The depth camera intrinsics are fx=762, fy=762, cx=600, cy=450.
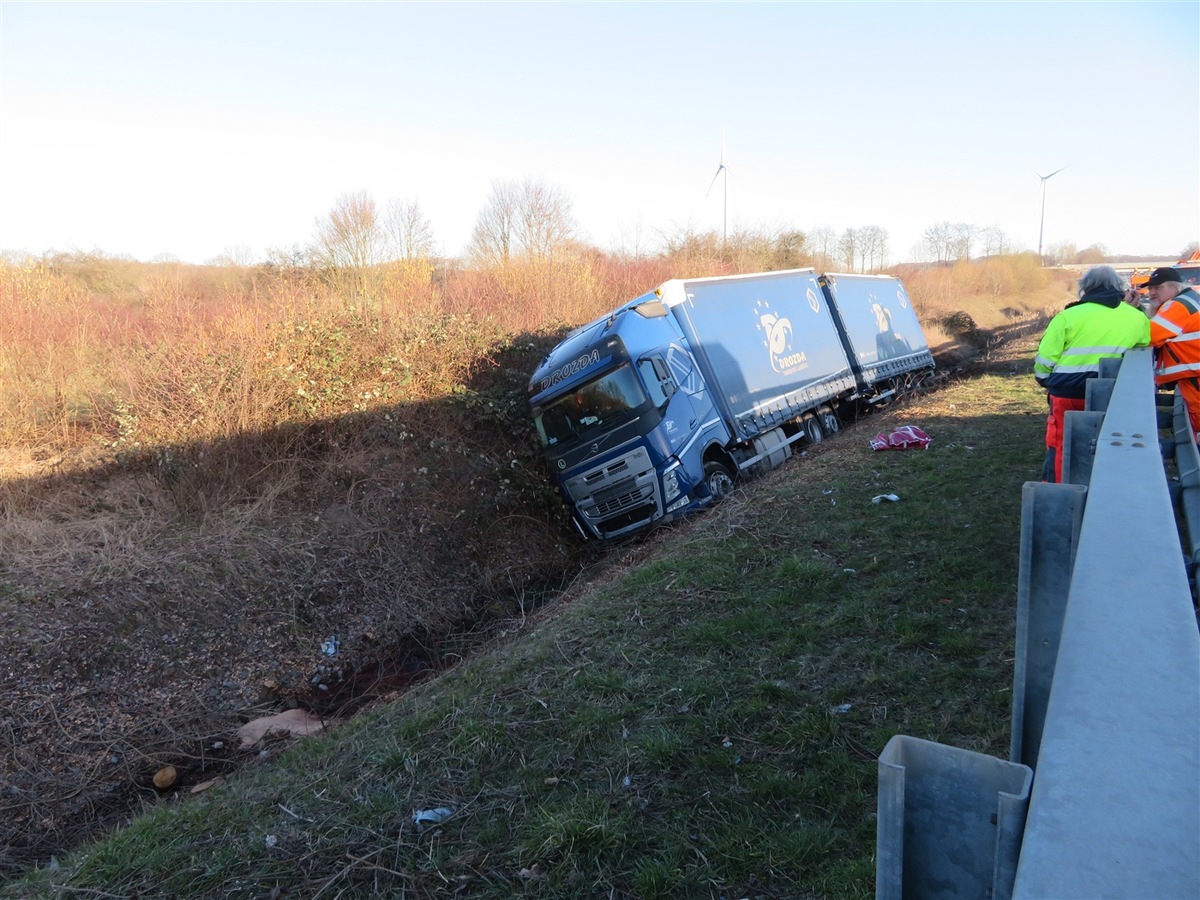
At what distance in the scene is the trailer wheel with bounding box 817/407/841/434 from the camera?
1449 cm

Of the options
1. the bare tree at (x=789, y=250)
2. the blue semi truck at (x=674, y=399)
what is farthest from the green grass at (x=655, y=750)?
the bare tree at (x=789, y=250)

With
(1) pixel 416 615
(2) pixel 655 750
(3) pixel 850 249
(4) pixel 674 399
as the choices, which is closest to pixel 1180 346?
(2) pixel 655 750

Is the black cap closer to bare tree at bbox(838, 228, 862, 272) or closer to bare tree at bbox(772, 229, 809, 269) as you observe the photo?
bare tree at bbox(772, 229, 809, 269)

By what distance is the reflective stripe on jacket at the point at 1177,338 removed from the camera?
16.5 ft

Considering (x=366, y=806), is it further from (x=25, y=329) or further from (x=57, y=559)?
(x=25, y=329)

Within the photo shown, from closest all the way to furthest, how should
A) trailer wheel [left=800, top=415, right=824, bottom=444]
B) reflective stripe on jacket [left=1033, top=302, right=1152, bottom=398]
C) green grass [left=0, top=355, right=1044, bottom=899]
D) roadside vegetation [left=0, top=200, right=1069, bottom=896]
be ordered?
→ green grass [left=0, top=355, right=1044, bottom=899] < roadside vegetation [left=0, top=200, right=1069, bottom=896] < reflective stripe on jacket [left=1033, top=302, right=1152, bottom=398] < trailer wheel [left=800, top=415, right=824, bottom=444]

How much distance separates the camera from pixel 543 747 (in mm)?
4008

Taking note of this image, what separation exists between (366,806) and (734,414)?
833cm

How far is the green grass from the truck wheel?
380cm

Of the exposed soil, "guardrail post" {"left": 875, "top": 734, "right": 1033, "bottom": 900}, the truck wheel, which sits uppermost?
"guardrail post" {"left": 875, "top": 734, "right": 1033, "bottom": 900}

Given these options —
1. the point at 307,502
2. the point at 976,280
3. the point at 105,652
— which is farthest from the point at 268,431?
the point at 976,280

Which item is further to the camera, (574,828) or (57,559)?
(57,559)

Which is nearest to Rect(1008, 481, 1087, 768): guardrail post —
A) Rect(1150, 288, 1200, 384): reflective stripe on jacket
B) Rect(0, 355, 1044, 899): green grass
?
Rect(0, 355, 1044, 899): green grass

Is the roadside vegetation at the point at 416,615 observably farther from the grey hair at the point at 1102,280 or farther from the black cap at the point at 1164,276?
the black cap at the point at 1164,276
